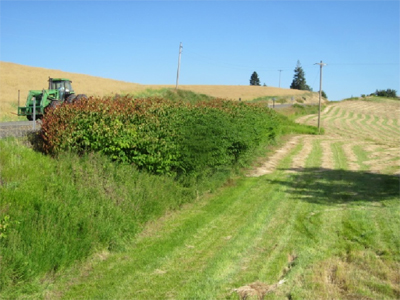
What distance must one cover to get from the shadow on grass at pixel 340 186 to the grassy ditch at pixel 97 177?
7.10 feet

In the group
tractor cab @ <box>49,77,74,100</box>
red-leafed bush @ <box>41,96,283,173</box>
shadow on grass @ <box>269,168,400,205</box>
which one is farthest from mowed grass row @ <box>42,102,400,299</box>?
tractor cab @ <box>49,77,74,100</box>

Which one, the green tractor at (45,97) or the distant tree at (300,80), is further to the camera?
the distant tree at (300,80)

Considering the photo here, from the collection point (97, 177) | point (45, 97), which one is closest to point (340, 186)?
point (97, 177)

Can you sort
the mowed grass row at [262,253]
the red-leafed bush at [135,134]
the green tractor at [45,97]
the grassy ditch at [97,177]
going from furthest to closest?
the green tractor at [45,97] → the red-leafed bush at [135,134] → the grassy ditch at [97,177] → the mowed grass row at [262,253]

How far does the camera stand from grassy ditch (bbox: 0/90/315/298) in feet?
19.7

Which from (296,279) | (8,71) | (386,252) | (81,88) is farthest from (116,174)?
(8,71)

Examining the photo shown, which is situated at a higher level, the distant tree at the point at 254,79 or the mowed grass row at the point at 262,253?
the distant tree at the point at 254,79

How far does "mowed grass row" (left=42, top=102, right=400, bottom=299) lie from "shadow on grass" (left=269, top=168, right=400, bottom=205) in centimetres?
5

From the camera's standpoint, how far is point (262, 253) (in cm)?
725

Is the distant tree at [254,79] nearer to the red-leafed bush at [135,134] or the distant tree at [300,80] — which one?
the distant tree at [300,80]

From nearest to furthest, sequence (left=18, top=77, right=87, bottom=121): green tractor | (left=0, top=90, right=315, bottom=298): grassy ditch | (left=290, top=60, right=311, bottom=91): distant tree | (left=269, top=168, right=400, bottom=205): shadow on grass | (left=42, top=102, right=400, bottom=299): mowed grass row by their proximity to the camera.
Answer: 1. (left=42, top=102, right=400, bottom=299): mowed grass row
2. (left=0, top=90, right=315, bottom=298): grassy ditch
3. (left=269, top=168, right=400, bottom=205): shadow on grass
4. (left=18, top=77, right=87, bottom=121): green tractor
5. (left=290, top=60, right=311, bottom=91): distant tree

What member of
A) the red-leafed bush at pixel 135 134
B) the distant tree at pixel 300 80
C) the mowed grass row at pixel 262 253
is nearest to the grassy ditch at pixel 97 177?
the red-leafed bush at pixel 135 134

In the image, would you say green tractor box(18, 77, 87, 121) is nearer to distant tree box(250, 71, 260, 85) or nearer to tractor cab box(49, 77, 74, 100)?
Answer: tractor cab box(49, 77, 74, 100)

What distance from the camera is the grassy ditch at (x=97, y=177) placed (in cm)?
601
